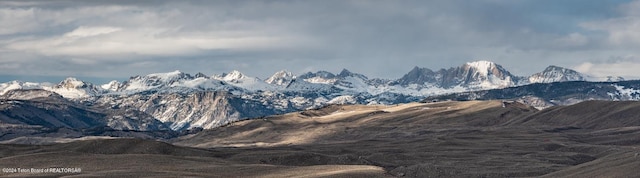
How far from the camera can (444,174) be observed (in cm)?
11369

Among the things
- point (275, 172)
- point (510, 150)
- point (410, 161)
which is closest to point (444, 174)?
point (275, 172)

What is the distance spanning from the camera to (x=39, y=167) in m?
106

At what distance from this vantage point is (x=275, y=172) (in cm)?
10269

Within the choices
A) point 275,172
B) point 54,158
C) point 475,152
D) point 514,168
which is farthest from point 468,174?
point 475,152

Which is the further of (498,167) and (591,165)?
(498,167)

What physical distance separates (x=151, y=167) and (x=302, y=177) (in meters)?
20.7

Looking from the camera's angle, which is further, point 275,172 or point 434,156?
point 434,156

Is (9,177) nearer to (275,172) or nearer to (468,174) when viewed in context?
(275,172)

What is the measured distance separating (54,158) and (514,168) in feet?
205

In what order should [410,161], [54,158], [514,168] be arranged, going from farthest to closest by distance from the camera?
Result: [410,161], [514,168], [54,158]

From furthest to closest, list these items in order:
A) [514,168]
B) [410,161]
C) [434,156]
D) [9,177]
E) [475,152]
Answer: [475,152] < [434,156] < [410,161] < [514,168] < [9,177]

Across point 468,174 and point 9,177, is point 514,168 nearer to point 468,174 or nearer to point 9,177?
point 468,174

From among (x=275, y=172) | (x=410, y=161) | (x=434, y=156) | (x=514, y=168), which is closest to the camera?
(x=275, y=172)

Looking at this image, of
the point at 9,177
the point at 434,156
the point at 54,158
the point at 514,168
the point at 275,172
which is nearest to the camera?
the point at 9,177
